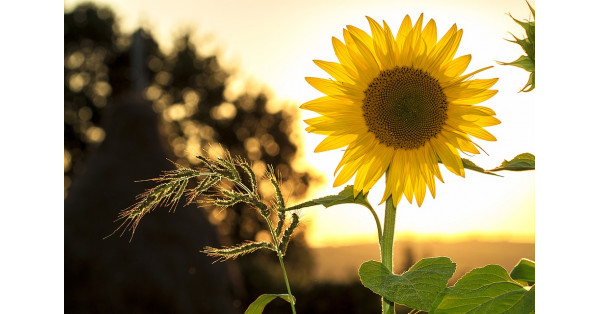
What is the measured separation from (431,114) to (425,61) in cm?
10

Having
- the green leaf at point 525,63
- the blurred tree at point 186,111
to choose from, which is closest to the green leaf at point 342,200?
the green leaf at point 525,63

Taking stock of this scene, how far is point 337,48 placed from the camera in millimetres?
1079

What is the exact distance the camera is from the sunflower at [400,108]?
108 cm

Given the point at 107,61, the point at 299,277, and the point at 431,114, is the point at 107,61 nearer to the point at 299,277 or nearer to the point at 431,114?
the point at 299,277

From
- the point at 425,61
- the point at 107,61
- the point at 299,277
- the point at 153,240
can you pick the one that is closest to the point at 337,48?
the point at 425,61

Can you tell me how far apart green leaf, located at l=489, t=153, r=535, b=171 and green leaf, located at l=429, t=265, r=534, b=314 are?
0.18 m

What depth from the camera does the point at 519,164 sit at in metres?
1.03

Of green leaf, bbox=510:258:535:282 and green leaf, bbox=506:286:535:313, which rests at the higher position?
green leaf, bbox=510:258:535:282

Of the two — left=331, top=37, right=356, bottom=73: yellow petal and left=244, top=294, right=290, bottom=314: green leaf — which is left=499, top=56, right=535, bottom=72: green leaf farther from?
left=244, top=294, right=290, bottom=314: green leaf

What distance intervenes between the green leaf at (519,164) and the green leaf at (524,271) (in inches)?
9.2

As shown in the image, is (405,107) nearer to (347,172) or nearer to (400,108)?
(400,108)

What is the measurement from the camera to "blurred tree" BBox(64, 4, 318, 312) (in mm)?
5570

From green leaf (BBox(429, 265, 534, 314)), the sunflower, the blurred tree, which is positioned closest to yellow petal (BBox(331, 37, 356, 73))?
the sunflower

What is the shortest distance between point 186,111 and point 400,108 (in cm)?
576
